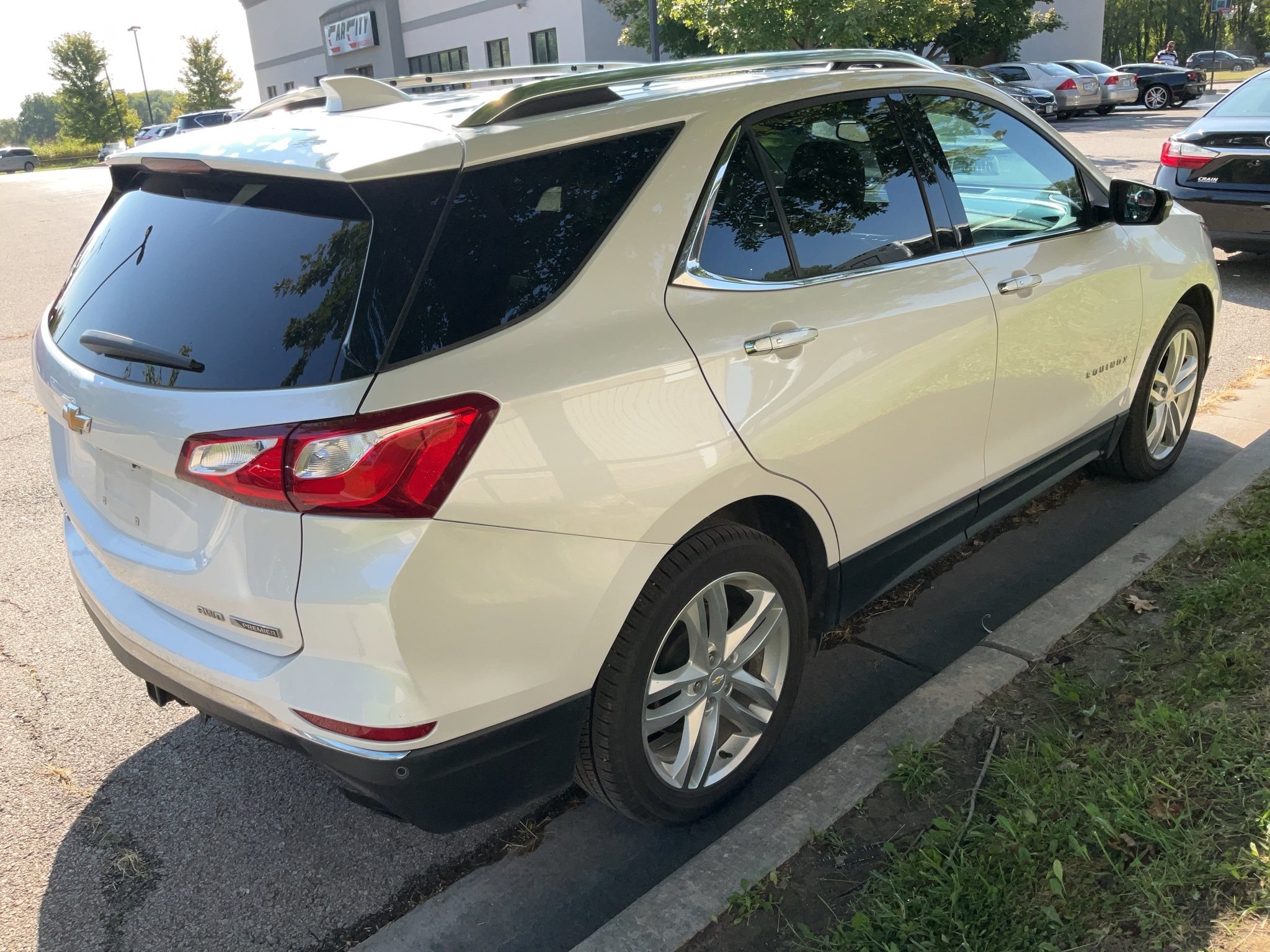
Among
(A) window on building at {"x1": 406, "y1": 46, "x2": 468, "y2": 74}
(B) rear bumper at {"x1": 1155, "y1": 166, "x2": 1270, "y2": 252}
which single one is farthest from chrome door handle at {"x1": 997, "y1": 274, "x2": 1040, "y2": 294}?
(A) window on building at {"x1": 406, "y1": 46, "x2": 468, "y2": 74}

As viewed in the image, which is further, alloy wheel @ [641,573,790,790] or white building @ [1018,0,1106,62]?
white building @ [1018,0,1106,62]

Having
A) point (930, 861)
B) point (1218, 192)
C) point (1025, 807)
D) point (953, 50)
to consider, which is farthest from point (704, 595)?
point (953, 50)

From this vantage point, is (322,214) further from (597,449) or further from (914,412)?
(914,412)

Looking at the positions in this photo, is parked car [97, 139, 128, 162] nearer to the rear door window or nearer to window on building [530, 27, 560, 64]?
window on building [530, 27, 560, 64]

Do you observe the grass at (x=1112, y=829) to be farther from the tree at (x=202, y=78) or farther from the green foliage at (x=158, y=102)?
the green foliage at (x=158, y=102)

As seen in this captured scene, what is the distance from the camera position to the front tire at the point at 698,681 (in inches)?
93.4

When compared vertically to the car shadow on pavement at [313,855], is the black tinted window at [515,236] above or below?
above

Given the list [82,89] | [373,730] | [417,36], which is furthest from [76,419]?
[82,89]

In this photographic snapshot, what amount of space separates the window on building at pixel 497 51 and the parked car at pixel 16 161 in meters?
37.2

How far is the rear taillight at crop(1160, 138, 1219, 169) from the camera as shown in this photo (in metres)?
8.26

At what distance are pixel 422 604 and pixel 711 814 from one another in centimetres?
125

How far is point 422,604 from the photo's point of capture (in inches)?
77.5

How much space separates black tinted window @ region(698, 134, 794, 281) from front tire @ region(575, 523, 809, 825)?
65cm

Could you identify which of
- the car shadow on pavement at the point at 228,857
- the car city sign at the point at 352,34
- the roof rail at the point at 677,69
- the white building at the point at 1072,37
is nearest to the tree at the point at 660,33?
the white building at the point at 1072,37
